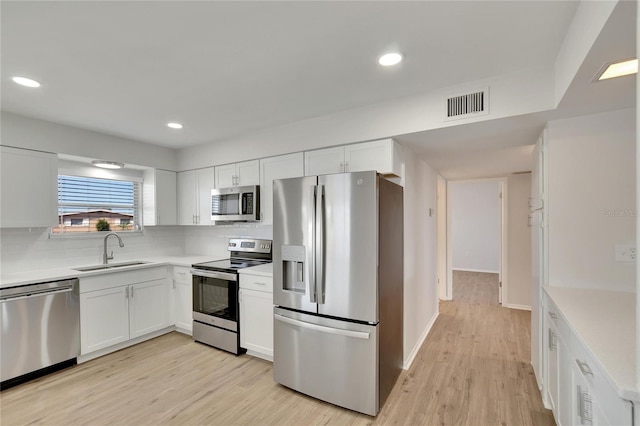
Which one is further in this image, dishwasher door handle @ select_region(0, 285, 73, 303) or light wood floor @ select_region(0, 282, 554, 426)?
dishwasher door handle @ select_region(0, 285, 73, 303)

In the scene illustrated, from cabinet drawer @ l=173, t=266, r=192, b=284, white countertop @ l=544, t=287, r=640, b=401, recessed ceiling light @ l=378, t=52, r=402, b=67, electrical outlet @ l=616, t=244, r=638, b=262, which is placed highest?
recessed ceiling light @ l=378, t=52, r=402, b=67

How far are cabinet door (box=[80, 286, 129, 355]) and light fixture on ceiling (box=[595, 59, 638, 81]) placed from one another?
4.28 m

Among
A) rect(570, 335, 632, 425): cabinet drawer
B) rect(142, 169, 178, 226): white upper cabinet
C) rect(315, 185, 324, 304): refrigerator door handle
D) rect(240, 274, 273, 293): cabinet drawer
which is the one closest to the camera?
rect(570, 335, 632, 425): cabinet drawer

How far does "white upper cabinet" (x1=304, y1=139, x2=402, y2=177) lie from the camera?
8.30 ft

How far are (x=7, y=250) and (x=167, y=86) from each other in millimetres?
2448

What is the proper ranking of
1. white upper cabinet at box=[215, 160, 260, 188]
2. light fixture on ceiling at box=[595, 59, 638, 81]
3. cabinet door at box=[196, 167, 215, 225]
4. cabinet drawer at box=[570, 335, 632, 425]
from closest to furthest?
cabinet drawer at box=[570, 335, 632, 425], light fixture on ceiling at box=[595, 59, 638, 81], white upper cabinet at box=[215, 160, 260, 188], cabinet door at box=[196, 167, 215, 225]

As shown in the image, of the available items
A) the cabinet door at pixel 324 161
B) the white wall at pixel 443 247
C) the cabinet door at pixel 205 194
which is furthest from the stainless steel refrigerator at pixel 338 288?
the white wall at pixel 443 247

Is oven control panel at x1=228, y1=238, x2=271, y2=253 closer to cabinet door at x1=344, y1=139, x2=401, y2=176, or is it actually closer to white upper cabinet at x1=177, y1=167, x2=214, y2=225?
white upper cabinet at x1=177, y1=167, x2=214, y2=225

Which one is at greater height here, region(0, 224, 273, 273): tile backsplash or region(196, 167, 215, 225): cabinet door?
region(196, 167, 215, 225): cabinet door

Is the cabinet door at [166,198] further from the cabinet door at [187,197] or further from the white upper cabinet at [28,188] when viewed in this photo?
the white upper cabinet at [28,188]

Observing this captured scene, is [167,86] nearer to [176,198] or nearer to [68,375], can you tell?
[176,198]

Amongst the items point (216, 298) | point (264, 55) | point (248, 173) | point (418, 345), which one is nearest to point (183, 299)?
point (216, 298)

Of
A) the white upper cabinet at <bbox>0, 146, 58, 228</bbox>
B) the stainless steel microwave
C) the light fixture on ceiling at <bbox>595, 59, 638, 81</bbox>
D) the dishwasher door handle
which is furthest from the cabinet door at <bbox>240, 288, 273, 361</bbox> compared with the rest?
the light fixture on ceiling at <bbox>595, 59, 638, 81</bbox>

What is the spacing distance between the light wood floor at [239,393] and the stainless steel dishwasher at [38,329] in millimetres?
131
